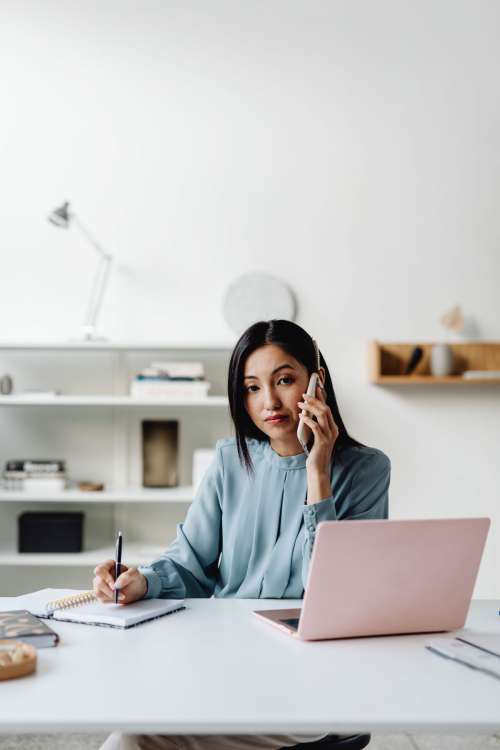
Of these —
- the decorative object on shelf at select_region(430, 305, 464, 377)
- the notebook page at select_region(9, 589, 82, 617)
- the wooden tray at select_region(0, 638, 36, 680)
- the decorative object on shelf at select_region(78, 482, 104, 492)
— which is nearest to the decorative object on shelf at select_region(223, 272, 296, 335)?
the decorative object on shelf at select_region(430, 305, 464, 377)

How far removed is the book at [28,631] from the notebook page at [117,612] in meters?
0.07

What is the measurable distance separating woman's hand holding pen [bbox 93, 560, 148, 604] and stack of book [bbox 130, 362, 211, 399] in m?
1.86

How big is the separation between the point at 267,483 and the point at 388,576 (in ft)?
1.81

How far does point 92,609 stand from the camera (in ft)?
4.75

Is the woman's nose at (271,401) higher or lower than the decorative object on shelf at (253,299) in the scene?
lower

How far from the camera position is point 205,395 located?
11.0 feet

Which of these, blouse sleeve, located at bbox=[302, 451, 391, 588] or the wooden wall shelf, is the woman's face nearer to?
blouse sleeve, located at bbox=[302, 451, 391, 588]

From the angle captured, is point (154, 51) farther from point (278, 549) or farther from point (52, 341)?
point (278, 549)

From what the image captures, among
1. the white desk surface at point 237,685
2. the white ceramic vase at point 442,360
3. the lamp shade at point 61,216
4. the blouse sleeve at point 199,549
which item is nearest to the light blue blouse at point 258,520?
the blouse sleeve at point 199,549

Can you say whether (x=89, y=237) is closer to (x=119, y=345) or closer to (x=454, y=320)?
(x=119, y=345)

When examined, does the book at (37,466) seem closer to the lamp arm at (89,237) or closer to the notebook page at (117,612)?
the lamp arm at (89,237)

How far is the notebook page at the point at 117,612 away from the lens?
1.38 meters

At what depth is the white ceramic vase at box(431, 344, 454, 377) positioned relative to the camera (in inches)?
136

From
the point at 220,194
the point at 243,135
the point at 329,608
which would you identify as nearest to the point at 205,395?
the point at 220,194
